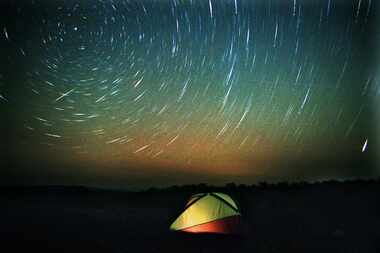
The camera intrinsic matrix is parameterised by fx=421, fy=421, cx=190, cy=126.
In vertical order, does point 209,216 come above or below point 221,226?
above

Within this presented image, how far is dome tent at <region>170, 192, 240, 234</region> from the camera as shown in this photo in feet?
→ 43.0

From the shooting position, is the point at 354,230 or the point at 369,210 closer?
the point at 354,230

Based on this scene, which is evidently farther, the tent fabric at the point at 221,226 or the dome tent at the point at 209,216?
the dome tent at the point at 209,216

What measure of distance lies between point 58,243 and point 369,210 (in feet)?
49.6

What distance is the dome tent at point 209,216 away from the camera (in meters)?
13.1

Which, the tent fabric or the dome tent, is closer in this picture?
the tent fabric

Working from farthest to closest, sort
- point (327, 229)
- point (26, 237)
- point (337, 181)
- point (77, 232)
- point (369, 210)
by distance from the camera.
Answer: point (337, 181) < point (369, 210) < point (327, 229) < point (77, 232) < point (26, 237)

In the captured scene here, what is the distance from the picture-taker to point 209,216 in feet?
43.9

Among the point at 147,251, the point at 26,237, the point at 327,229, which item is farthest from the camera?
the point at 327,229

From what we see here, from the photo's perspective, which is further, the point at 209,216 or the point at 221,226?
the point at 209,216

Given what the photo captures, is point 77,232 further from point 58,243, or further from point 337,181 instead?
point 337,181

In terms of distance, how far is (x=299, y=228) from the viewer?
566 inches

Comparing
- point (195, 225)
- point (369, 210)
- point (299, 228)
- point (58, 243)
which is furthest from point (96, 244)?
point (369, 210)

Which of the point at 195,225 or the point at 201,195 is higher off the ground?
the point at 201,195
